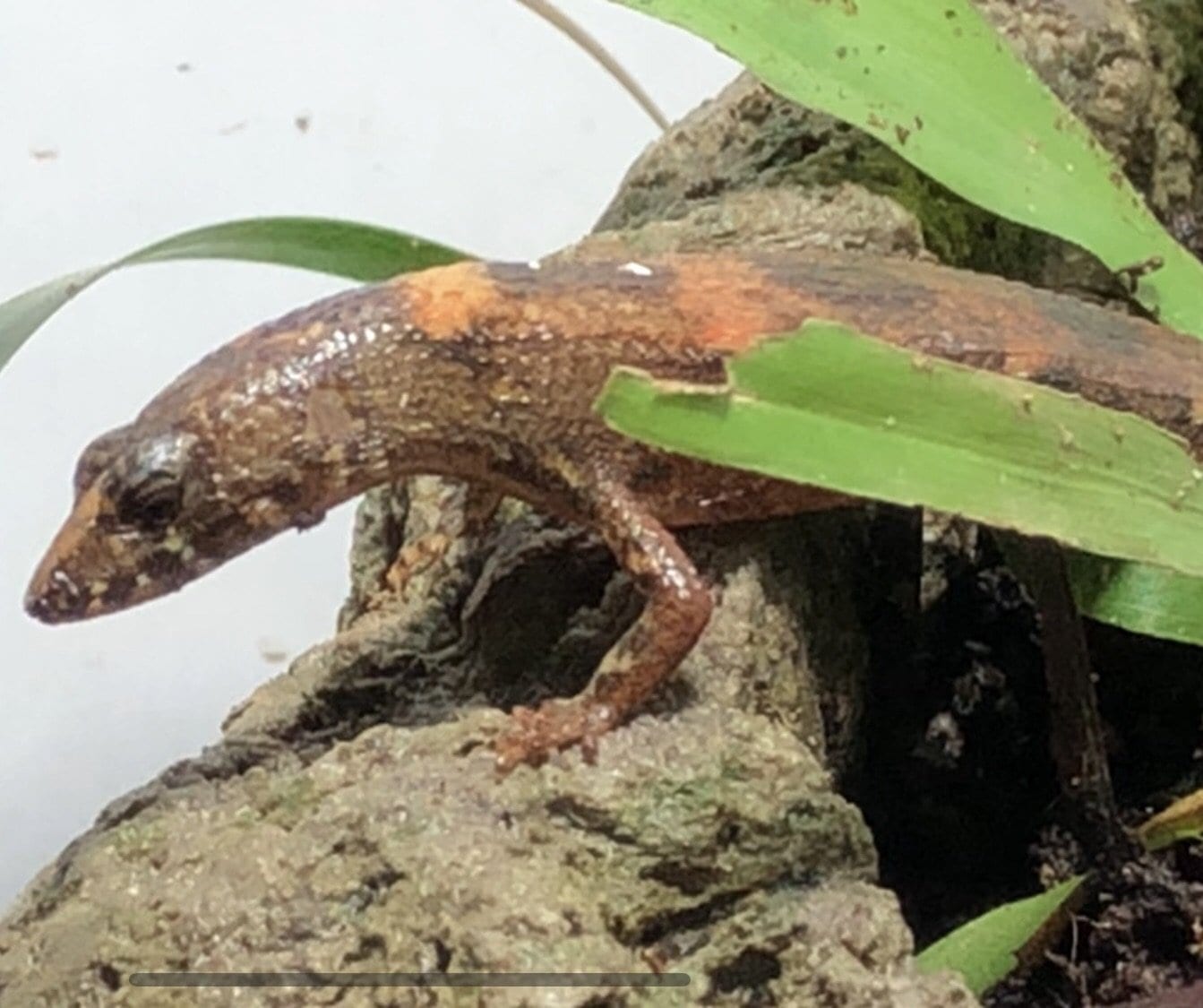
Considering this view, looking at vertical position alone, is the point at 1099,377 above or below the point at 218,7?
below

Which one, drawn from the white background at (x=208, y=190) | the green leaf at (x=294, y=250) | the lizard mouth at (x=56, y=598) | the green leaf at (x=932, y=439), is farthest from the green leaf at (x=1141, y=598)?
the white background at (x=208, y=190)

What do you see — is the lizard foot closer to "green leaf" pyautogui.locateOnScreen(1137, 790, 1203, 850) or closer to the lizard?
the lizard

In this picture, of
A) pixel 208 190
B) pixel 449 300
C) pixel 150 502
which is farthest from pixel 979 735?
pixel 208 190

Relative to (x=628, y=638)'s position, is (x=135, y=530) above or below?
above

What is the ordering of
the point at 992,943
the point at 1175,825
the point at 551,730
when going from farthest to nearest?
1. the point at 1175,825
2. the point at 992,943
3. the point at 551,730

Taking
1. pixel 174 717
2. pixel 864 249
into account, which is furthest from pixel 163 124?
pixel 864 249

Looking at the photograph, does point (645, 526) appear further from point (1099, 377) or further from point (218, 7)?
point (218, 7)

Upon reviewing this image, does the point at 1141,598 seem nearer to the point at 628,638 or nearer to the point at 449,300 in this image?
the point at 628,638
